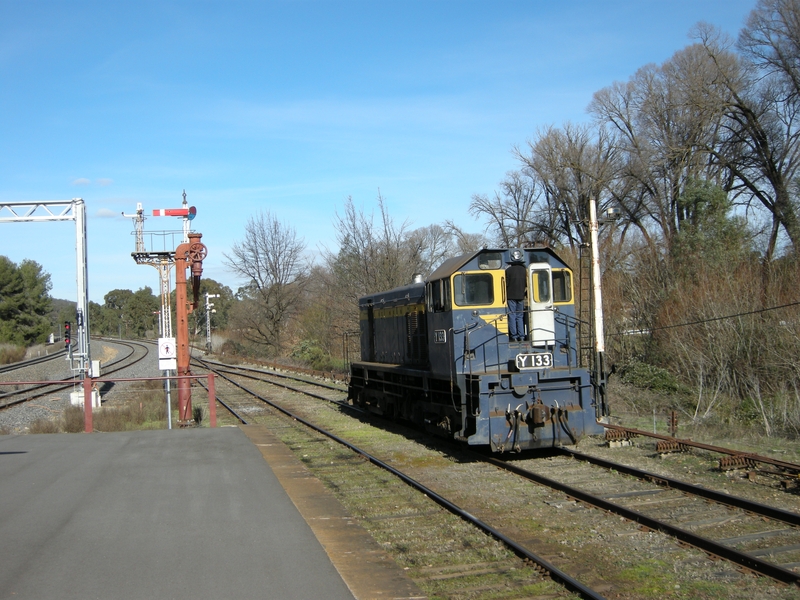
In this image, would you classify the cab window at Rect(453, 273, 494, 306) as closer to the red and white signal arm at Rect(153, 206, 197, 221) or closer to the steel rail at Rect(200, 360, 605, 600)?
the steel rail at Rect(200, 360, 605, 600)

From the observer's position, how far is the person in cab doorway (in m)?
11.5

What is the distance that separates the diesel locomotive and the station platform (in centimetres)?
298

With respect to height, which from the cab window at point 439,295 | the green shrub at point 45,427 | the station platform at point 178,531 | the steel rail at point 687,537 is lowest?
the steel rail at point 687,537

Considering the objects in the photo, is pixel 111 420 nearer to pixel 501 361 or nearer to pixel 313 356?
pixel 501 361

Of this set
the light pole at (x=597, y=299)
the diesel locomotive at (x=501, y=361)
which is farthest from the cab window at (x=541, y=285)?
the light pole at (x=597, y=299)

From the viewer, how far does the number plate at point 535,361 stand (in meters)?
11.0

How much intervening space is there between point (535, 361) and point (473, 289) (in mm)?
1702

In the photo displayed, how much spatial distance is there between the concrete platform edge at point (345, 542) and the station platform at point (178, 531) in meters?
0.02

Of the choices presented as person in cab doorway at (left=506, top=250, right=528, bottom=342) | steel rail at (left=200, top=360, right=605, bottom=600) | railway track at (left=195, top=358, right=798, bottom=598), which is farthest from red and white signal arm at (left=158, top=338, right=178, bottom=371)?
person in cab doorway at (left=506, top=250, right=528, bottom=342)

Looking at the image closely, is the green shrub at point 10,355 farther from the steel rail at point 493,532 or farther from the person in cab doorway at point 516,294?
the person in cab doorway at point 516,294

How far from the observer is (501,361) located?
11859 mm

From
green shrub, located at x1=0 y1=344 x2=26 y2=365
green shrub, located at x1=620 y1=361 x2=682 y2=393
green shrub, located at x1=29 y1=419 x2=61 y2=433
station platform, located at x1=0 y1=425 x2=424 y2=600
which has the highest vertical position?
green shrub, located at x1=0 y1=344 x2=26 y2=365

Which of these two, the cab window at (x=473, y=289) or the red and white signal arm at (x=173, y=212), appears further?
the red and white signal arm at (x=173, y=212)

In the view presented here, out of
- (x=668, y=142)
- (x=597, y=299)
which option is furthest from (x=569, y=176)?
(x=597, y=299)
